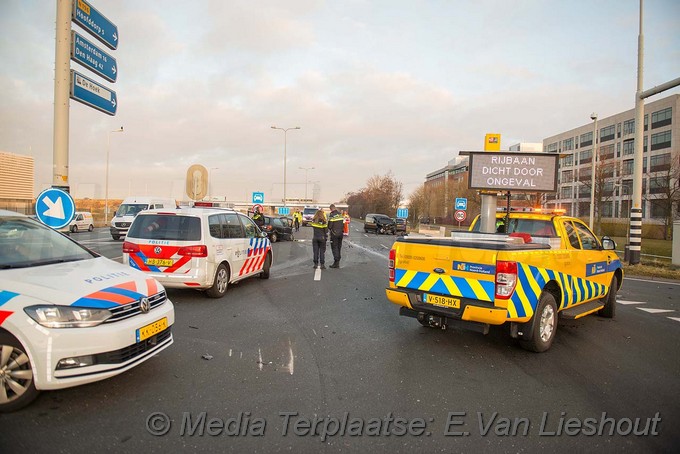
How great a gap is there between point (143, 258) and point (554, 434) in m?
6.92

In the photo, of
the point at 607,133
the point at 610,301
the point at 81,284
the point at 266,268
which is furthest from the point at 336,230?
the point at 607,133

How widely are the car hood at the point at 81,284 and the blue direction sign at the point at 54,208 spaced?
3336mm

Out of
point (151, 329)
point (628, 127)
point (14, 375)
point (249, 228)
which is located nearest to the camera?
point (14, 375)

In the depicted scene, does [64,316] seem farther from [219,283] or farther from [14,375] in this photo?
[219,283]

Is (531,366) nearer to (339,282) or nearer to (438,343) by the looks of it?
(438,343)

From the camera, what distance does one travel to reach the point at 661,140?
57.9 m

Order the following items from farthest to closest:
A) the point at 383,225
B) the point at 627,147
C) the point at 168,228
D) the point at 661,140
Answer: the point at 627,147
the point at 661,140
the point at 383,225
the point at 168,228

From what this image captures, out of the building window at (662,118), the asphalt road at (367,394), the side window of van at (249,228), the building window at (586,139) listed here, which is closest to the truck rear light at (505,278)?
the asphalt road at (367,394)

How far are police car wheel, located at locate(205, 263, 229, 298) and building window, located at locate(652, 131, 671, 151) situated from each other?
66974 mm

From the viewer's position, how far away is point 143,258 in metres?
7.77

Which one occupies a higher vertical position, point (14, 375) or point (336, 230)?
point (336, 230)

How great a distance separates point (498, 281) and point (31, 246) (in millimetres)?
4925

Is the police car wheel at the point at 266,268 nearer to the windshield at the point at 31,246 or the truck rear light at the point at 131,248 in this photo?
the truck rear light at the point at 131,248

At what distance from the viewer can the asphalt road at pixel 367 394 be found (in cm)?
316
